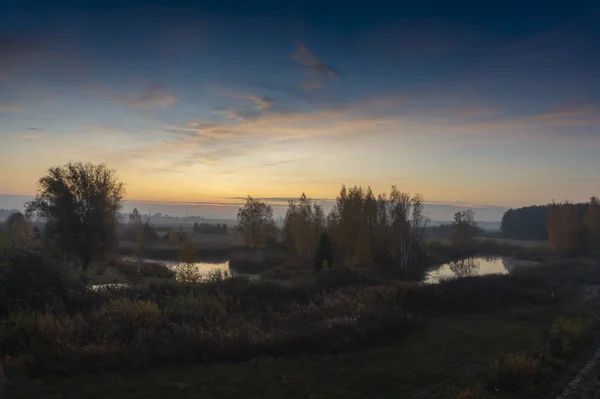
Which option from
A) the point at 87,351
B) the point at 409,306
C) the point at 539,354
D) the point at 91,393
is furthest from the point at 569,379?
the point at 87,351

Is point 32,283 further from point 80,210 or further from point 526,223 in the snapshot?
point 526,223

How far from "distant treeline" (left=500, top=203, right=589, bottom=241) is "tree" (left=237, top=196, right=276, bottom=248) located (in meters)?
112

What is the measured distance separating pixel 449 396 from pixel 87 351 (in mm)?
10712

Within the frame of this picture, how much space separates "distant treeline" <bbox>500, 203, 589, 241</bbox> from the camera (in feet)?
501

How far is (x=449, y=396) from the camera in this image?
11.3 metres

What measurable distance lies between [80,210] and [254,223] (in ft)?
128

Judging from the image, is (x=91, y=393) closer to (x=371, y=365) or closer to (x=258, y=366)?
(x=258, y=366)

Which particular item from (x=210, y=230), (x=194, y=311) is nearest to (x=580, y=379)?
(x=194, y=311)

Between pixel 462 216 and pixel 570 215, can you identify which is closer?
pixel 570 215

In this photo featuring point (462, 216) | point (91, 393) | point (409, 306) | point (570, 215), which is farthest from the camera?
point (462, 216)

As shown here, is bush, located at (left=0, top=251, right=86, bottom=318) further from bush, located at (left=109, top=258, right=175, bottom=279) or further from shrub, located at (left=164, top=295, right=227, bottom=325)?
bush, located at (left=109, top=258, right=175, bottom=279)

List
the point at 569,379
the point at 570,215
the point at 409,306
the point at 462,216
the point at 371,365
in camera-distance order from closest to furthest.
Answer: the point at 569,379 → the point at 371,365 → the point at 409,306 → the point at 570,215 → the point at 462,216

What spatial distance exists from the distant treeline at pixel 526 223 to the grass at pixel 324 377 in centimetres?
15242

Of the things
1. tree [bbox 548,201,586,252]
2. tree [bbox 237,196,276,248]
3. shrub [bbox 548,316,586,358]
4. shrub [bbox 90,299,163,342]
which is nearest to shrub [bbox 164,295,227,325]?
Result: shrub [bbox 90,299,163,342]
